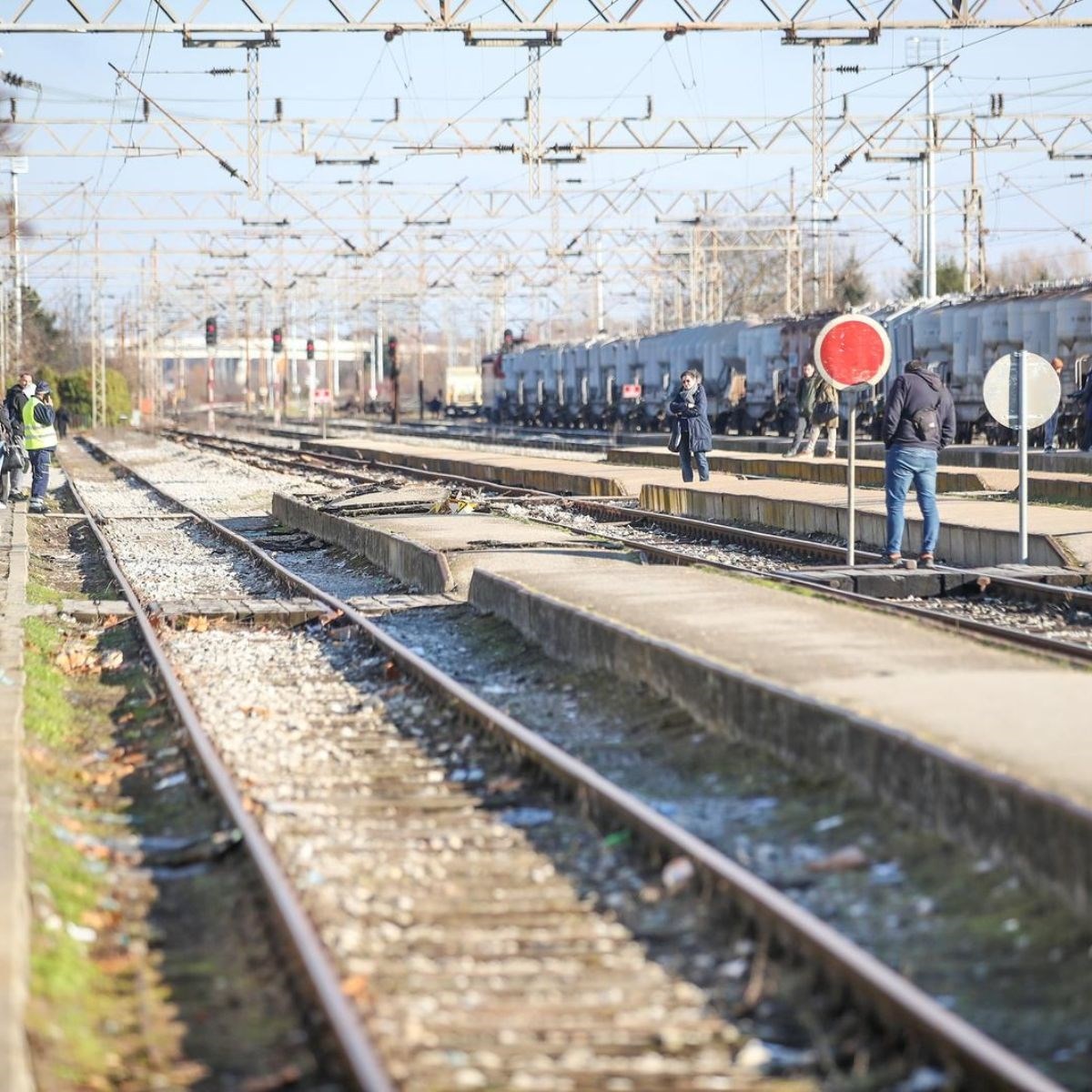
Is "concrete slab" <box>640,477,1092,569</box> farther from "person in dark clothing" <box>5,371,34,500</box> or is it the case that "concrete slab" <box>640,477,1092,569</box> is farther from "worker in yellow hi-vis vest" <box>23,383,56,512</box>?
"person in dark clothing" <box>5,371,34,500</box>

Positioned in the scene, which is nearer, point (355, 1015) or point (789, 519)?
point (355, 1015)

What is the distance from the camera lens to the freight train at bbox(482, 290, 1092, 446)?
3934 centimetres

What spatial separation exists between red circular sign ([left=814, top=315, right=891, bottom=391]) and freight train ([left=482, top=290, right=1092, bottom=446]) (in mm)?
698

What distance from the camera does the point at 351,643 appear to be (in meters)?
13.6

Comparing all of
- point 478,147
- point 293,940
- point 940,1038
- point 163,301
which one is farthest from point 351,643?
point 163,301

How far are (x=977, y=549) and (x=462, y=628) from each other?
Result: 6.08m

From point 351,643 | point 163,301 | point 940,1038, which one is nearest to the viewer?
point 940,1038

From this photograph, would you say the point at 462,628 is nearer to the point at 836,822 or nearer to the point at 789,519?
the point at 836,822

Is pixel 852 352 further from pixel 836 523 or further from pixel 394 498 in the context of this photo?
pixel 394 498

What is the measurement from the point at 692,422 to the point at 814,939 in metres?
20.9

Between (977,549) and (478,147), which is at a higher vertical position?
(478,147)

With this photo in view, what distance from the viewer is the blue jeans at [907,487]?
52.4 feet

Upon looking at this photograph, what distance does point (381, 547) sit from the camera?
19.5 meters

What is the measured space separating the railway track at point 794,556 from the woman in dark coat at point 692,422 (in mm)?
1153
